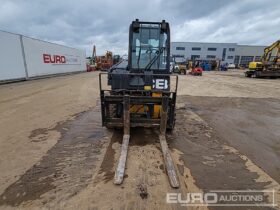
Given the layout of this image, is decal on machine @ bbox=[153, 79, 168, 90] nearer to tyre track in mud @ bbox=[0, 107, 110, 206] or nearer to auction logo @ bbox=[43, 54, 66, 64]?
tyre track in mud @ bbox=[0, 107, 110, 206]

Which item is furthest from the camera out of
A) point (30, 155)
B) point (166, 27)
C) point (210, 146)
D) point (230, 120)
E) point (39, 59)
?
point (39, 59)

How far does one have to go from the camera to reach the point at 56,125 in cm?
559

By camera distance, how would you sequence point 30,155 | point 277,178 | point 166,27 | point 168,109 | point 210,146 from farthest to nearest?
point 166,27, point 168,109, point 210,146, point 30,155, point 277,178

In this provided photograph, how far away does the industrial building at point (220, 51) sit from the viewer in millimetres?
71125

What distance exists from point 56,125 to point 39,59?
14937 millimetres

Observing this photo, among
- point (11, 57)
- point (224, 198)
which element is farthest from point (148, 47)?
point (11, 57)

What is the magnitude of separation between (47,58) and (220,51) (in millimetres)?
67546

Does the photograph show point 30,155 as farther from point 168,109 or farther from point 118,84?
point 168,109

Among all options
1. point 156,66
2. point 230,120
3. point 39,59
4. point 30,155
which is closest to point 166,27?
point 156,66

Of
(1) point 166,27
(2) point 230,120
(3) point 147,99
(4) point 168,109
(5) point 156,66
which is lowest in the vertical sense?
(2) point 230,120

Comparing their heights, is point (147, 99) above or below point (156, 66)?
below

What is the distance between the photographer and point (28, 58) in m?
16.1

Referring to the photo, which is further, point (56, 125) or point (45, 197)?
point (56, 125)

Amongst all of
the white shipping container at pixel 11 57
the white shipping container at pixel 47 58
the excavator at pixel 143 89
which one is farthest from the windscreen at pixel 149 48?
the white shipping container at pixel 47 58
